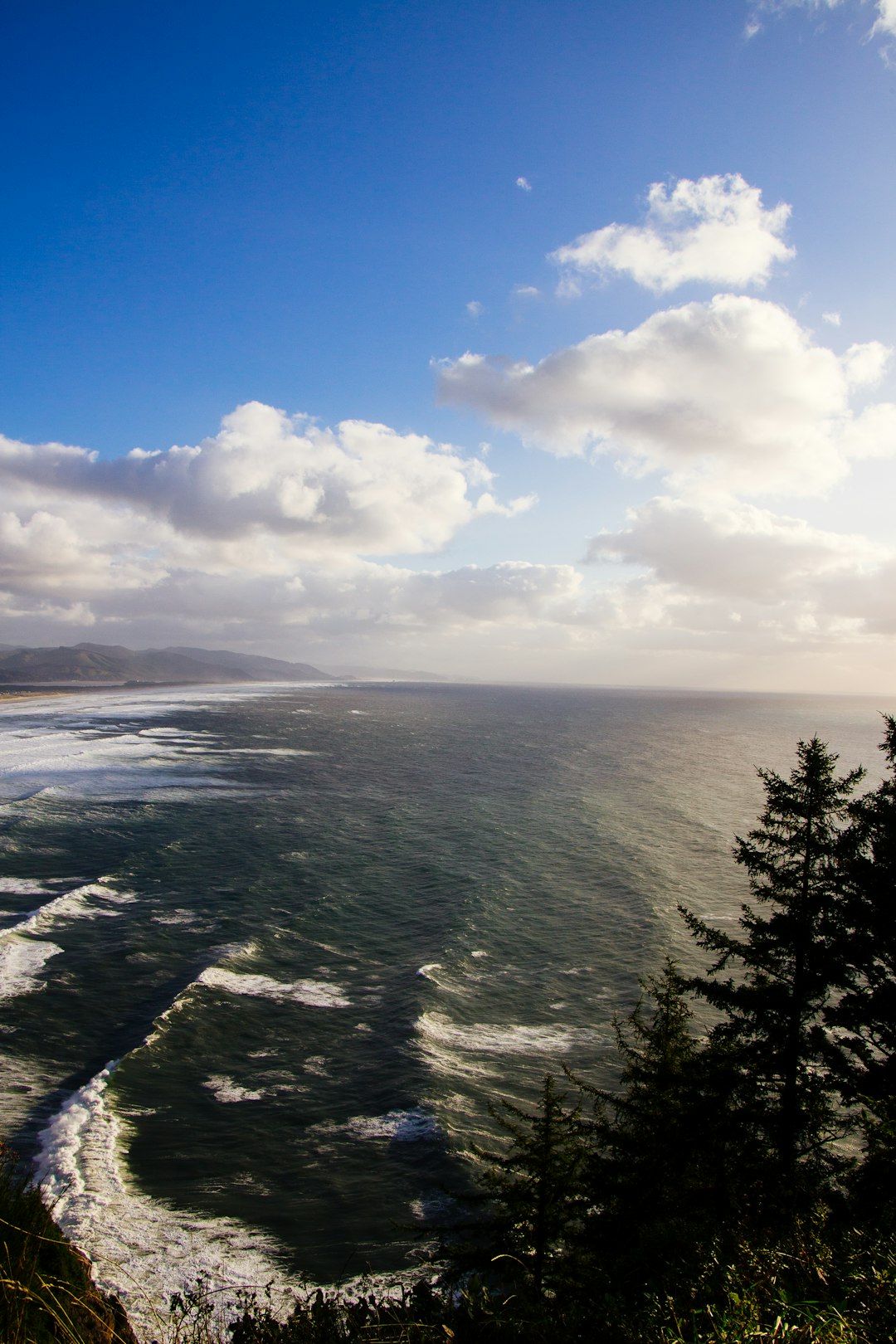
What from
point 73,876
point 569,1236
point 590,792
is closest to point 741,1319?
point 569,1236

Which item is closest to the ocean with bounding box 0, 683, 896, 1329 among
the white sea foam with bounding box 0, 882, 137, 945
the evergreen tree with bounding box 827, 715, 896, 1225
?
the white sea foam with bounding box 0, 882, 137, 945

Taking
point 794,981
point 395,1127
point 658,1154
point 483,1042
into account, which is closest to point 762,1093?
point 794,981

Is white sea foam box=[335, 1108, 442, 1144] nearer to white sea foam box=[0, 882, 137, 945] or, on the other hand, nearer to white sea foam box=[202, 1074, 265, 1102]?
white sea foam box=[202, 1074, 265, 1102]

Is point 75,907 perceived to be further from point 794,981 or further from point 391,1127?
point 794,981

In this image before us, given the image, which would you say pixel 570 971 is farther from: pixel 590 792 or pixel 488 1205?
pixel 590 792

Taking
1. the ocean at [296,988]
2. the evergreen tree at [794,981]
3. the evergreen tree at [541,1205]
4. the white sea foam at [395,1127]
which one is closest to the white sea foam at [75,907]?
the ocean at [296,988]
